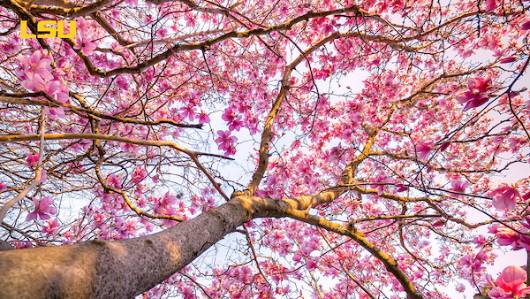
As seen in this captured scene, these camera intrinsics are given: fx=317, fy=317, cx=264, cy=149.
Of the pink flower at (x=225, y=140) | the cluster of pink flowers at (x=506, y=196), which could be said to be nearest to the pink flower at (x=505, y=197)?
the cluster of pink flowers at (x=506, y=196)

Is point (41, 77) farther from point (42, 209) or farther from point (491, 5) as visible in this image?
point (491, 5)

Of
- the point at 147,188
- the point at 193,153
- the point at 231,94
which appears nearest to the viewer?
the point at 193,153

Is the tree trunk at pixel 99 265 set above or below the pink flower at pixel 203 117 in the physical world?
below

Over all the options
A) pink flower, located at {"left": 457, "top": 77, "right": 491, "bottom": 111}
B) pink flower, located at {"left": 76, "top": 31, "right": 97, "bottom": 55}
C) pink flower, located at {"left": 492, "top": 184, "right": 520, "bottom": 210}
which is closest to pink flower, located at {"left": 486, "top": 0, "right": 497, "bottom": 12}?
pink flower, located at {"left": 457, "top": 77, "right": 491, "bottom": 111}

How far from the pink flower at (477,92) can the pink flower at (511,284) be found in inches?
31.0

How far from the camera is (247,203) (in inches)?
85.4

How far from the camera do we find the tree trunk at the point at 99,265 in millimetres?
691

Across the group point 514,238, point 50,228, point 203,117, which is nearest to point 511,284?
point 514,238

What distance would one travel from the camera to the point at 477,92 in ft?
5.24

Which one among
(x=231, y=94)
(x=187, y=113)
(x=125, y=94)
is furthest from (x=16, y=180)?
(x=231, y=94)

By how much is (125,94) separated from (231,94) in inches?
55.1

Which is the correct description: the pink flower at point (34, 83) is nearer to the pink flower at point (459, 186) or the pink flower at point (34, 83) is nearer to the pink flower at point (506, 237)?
the pink flower at point (506, 237)

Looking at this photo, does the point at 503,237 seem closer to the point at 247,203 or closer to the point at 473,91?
the point at 473,91

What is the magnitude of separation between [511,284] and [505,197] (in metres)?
0.43
